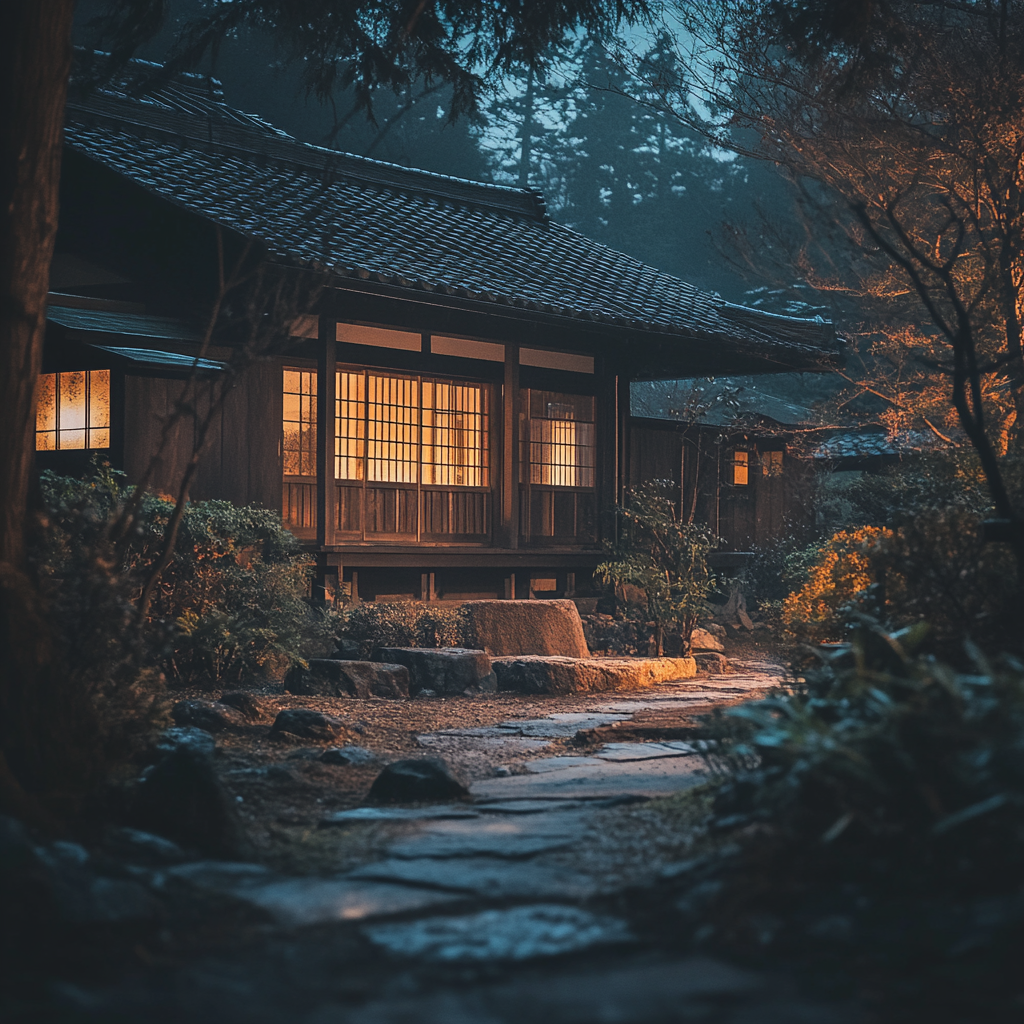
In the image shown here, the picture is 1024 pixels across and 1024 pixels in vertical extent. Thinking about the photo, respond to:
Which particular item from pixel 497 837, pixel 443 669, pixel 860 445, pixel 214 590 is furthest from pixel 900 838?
pixel 860 445

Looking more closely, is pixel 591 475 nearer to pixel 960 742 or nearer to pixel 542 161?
pixel 960 742

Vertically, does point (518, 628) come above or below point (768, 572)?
below

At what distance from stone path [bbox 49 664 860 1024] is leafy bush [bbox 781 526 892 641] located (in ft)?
7.73

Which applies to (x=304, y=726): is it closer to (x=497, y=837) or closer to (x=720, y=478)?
(x=497, y=837)

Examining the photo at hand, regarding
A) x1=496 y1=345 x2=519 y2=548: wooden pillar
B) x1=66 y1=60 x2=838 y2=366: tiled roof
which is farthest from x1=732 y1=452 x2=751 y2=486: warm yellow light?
x1=496 y1=345 x2=519 y2=548: wooden pillar

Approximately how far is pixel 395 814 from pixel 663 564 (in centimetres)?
889

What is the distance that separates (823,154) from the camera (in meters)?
13.7

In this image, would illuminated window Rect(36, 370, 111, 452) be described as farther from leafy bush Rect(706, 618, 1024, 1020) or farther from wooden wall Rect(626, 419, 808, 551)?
leafy bush Rect(706, 618, 1024, 1020)

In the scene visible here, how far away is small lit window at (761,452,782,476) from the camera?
63.2ft

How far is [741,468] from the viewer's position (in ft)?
61.2

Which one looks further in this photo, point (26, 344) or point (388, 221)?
point (388, 221)

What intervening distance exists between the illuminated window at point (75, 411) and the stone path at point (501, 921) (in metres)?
6.87

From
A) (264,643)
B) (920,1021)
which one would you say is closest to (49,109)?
(920,1021)

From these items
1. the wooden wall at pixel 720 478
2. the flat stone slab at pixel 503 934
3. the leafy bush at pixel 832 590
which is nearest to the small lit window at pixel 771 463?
the wooden wall at pixel 720 478
